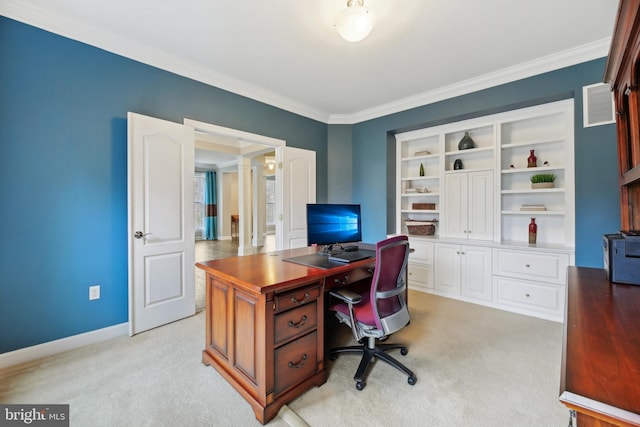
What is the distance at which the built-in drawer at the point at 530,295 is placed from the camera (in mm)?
2871

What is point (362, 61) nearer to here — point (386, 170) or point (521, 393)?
point (386, 170)

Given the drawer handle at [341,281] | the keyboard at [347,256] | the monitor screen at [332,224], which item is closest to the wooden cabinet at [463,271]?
the monitor screen at [332,224]

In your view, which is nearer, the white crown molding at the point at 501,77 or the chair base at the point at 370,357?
the chair base at the point at 370,357

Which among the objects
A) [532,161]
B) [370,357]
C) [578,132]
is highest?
[578,132]

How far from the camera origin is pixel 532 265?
3.01 metres

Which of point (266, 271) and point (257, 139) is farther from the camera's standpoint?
point (257, 139)

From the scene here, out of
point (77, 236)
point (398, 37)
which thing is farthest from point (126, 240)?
point (398, 37)

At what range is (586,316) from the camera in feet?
3.39

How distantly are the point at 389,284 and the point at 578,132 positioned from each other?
265cm

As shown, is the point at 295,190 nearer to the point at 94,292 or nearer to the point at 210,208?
the point at 94,292

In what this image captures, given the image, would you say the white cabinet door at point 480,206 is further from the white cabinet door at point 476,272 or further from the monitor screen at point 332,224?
the monitor screen at point 332,224

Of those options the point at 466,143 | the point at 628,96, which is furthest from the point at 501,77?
the point at 628,96

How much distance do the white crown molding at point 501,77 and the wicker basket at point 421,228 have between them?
1.68m

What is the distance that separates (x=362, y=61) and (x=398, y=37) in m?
0.50
